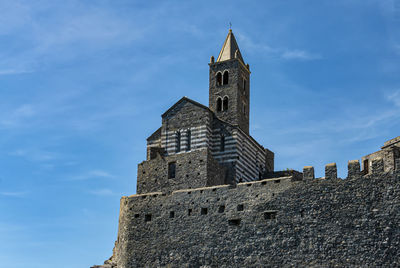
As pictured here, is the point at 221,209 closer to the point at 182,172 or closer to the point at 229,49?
the point at 182,172

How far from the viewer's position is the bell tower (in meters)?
51.4

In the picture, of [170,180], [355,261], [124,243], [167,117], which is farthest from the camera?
[167,117]

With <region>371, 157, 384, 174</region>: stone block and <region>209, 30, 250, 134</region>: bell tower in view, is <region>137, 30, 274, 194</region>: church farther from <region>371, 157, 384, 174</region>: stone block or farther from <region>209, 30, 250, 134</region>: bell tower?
<region>371, 157, 384, 174</region>: stone block

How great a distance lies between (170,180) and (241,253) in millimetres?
10330

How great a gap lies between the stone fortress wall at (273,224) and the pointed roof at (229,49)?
49.4ft

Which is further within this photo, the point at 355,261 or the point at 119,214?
the point at 119,214

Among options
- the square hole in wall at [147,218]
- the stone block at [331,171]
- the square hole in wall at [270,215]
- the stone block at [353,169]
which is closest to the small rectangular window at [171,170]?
the square hole in wall at [147,218]

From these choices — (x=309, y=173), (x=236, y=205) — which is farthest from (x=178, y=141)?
(x=309, y=173)

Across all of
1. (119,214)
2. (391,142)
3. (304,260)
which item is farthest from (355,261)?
(119,214)

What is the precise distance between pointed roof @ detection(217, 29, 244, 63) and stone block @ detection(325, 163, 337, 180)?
1794cm

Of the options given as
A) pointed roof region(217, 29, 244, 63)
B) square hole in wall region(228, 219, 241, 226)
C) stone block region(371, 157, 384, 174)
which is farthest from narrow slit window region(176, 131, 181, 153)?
stone block region(371, 157, 384, 174)

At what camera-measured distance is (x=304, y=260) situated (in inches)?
1437

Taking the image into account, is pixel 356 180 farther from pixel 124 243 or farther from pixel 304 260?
pixel 124 243

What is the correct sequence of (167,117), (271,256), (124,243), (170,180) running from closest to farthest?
(271,256), (124,243), (170,180), (167,117)
